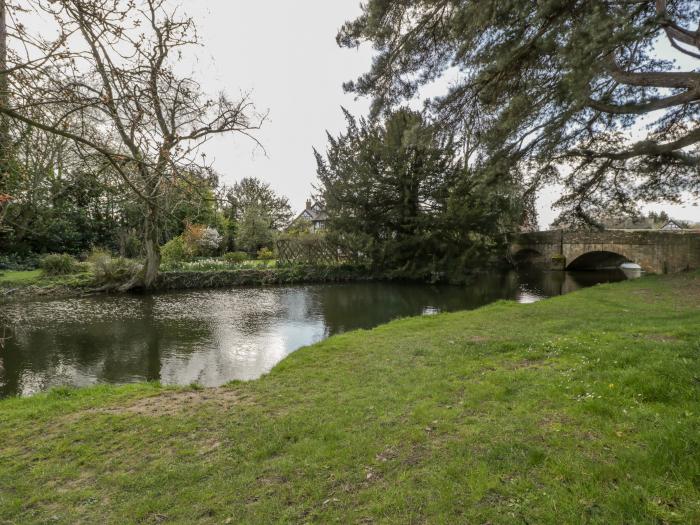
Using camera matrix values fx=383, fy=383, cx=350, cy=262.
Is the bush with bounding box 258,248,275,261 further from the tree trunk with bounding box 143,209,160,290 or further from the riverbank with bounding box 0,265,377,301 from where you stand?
the tree trunk with bounding box 143,209,160,290

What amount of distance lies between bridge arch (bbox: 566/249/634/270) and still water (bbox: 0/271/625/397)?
793 cm

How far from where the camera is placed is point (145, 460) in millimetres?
3367

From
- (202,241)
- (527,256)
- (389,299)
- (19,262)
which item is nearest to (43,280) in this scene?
(19,262)

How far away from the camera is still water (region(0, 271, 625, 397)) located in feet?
23.1

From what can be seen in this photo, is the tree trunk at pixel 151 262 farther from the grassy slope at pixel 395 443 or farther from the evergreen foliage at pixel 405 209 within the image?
the grassy slope at pixel 395 443

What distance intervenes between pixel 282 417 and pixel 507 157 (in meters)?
6.92

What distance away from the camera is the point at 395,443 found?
3.26m

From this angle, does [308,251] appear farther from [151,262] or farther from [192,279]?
[151,262]

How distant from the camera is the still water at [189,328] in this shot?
23.1 feet

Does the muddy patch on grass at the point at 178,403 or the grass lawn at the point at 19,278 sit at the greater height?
the grass lawn at the point at 19,278

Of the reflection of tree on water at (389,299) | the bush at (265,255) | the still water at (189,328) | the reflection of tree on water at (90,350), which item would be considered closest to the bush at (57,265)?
the still water at (189,328)

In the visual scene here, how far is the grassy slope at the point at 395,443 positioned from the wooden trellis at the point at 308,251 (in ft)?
50.7

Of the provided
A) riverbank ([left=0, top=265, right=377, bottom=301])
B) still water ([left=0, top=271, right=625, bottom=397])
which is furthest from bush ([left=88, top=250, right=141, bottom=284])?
still water ([left=0, top=271, right=625, bottom=397])

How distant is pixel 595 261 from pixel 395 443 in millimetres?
28771
